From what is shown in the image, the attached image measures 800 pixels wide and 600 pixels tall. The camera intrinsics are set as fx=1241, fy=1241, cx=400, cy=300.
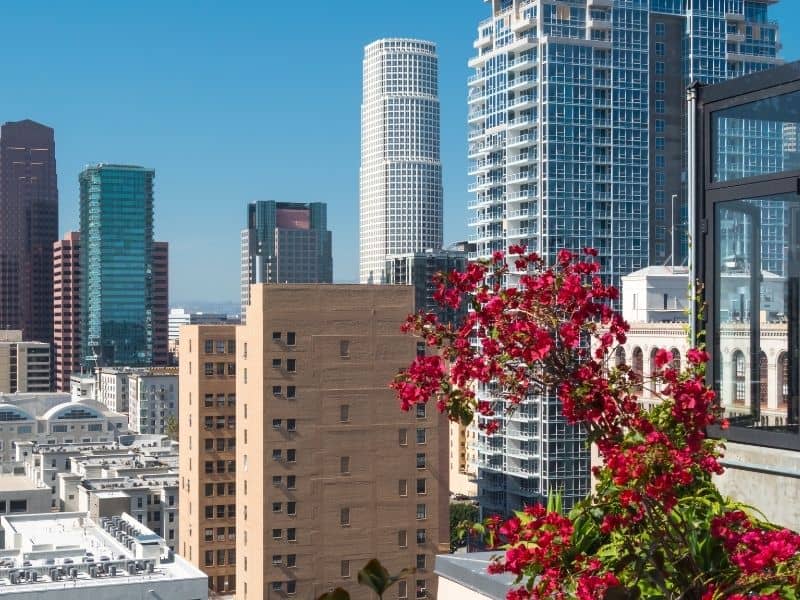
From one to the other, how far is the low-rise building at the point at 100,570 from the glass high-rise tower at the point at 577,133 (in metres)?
19.9

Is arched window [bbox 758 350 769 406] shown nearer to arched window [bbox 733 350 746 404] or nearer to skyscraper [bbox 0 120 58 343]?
arched window [bbox 733 350 746 404]

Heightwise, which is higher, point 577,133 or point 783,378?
point 577,133

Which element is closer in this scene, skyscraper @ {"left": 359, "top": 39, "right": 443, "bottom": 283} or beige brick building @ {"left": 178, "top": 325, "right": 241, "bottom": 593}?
beige brick building @ {"left": 178, "top": 325, "right": 241, "bottom": 593}

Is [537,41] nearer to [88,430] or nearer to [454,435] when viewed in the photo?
[454,435]

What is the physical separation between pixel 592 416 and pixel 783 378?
136cm

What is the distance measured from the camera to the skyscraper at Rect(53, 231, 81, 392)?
15638 cm

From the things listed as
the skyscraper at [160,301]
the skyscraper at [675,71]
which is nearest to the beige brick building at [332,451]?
the skyscraper at [675,71]

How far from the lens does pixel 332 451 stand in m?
36.6

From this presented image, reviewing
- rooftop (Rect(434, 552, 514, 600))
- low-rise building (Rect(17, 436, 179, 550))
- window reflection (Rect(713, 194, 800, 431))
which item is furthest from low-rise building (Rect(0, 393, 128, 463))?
window reflection (Rect(713, 194, 800, 431))

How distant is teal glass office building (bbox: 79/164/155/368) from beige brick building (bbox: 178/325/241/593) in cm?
11234

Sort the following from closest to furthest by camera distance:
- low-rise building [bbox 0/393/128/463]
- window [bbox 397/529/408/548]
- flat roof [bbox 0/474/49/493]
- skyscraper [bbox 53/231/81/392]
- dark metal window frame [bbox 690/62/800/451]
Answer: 1. dark metal window frame [bbox 690/62/800/451]
2. window [bbox 397/529/408/548]
3. flat roof [bbox 0/474/49/493]
4. low-rise building [bbox 0/393/128/463]
5. skyscraper [bbox 53/231/81/392]

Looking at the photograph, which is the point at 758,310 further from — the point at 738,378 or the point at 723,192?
the point at 723,192

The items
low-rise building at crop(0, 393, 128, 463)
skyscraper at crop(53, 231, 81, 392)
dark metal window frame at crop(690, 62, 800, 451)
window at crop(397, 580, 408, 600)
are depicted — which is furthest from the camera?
skyscraper at crop(53, 231, 81, 392)

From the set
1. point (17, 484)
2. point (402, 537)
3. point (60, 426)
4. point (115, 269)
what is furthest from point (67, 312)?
point (402, 537)
